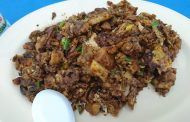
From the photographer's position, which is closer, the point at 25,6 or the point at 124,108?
the point at 124,108

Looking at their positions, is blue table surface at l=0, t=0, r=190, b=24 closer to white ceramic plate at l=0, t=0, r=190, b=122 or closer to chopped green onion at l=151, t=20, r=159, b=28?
white ceramic plate at l=0, t=0, r=190, b=122

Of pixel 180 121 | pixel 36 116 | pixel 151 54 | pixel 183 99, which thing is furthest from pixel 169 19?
pixel 36 116

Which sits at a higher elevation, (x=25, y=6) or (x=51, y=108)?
(x=25, y=6)

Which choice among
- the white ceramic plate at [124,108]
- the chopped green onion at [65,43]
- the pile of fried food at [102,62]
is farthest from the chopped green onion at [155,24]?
the chopped green onion at [65,43]

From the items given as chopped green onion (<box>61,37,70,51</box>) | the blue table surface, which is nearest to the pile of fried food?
chopped green onion (<box>61,37,70,51</box>)

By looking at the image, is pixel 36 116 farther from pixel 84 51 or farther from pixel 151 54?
pixel 151 54

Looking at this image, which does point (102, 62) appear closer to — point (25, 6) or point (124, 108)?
point (124, 108)

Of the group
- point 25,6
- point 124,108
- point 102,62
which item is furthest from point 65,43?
point 25,6
